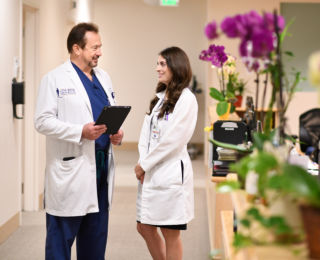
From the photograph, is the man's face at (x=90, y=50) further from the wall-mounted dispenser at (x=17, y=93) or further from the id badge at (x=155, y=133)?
the wall-mounted dispenser at (x=17, y=93)

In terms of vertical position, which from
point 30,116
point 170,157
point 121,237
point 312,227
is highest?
point 312,227

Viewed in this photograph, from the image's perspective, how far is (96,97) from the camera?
336cm

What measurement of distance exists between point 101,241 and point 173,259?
446 mm

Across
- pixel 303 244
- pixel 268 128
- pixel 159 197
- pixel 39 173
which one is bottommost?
pixel 39 173

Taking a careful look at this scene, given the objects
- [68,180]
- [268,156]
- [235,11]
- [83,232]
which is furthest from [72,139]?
[235,11]

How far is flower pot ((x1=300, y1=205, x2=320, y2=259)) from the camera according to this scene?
1239 millimetres

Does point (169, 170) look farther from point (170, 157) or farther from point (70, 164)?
point (70, 164)

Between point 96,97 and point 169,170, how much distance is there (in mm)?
607

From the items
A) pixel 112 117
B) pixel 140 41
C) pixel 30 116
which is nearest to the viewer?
pixel 112 117

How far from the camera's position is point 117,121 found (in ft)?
10.6

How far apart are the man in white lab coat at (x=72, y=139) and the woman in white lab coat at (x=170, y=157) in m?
0.28

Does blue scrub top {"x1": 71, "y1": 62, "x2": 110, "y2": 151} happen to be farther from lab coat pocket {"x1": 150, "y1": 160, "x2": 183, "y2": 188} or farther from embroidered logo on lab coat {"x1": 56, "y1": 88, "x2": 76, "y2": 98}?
lab coat pocket {"x1": 150, "y1": 160, "x2": 183, "y2": 188}

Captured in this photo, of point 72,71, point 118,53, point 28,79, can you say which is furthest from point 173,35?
point 72,71

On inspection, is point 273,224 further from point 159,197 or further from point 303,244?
point 159,197
